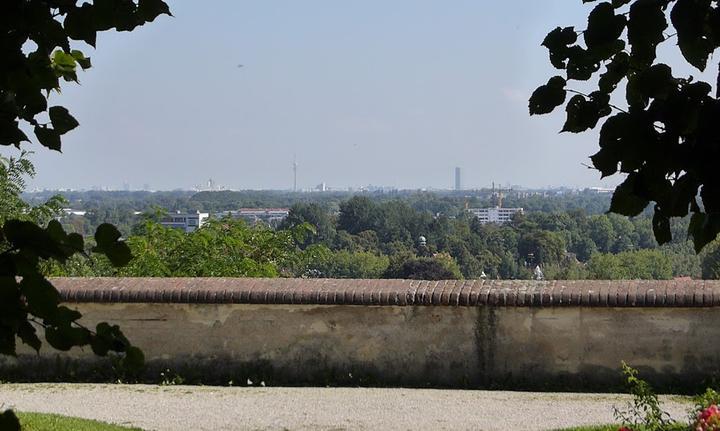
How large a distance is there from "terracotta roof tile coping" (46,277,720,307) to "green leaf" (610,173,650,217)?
23.7 feet

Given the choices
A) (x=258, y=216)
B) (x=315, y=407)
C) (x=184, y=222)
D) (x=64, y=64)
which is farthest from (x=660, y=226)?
(x=258, y=216)

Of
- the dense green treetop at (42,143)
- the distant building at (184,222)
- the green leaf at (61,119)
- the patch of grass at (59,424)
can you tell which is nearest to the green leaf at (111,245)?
the dense green treetop at (42,143)

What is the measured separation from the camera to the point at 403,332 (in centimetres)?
958

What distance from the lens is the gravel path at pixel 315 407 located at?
8008 millimetres

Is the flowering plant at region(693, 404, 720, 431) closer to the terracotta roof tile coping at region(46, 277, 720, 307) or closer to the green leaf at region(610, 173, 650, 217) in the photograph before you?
the green leaf at region(610, 173, 650, 217)

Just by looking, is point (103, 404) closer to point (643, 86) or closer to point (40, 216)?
point (40, 216)

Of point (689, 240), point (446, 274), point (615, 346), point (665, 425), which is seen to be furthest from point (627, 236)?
point (689, 240)

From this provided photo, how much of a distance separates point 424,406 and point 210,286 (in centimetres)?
245

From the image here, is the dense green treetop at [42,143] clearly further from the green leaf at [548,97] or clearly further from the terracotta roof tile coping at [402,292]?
the terracotta roof tile coping at [402,292]

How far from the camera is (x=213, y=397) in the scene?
29.7 ft

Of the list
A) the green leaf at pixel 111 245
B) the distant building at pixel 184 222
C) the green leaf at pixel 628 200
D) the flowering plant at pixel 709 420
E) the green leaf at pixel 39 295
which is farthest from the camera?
the distant building at pixel 184 222

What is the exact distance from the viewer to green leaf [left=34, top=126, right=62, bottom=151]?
2436 mm

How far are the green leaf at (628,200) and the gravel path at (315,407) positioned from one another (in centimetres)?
595

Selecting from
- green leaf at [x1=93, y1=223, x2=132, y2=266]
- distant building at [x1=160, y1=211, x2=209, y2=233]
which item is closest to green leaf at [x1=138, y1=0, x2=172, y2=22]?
green leaf at [x1=93, y1=223, x2=132, y2=266]
